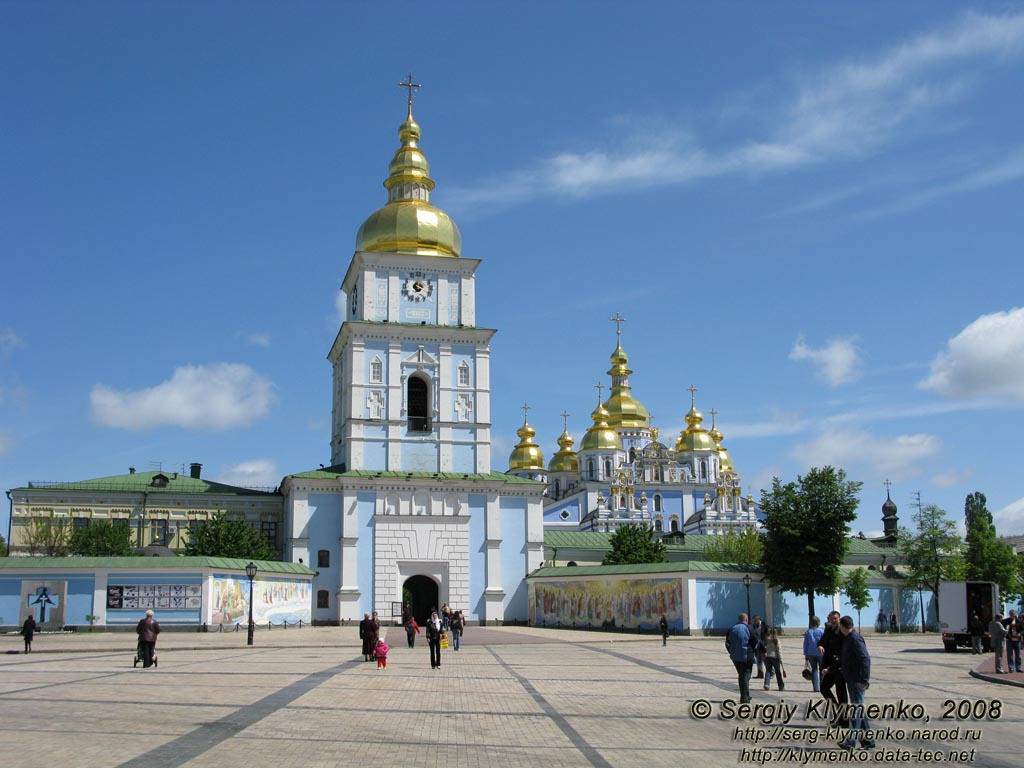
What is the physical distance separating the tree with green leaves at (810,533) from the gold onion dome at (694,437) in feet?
177

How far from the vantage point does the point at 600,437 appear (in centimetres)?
9738

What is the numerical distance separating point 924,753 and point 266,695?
986cm

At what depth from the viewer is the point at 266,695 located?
1681 cm

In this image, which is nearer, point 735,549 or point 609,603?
point 609,603

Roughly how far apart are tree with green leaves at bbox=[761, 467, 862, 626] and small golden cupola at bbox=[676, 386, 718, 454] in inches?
2120

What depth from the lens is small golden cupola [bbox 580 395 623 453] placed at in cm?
9694

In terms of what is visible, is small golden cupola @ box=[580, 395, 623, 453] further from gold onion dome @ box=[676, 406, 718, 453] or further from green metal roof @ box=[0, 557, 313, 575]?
green metal roof @ box=[0, 557, 313, 575]

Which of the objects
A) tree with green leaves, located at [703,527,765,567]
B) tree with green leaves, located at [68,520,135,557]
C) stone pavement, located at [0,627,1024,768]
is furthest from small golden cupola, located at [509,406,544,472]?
stone pavement, located at [0,627,1024,768]

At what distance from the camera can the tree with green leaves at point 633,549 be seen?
194 feet

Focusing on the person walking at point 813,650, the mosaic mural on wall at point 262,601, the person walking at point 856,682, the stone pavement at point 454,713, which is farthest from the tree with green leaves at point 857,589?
the person walking at point 856,682

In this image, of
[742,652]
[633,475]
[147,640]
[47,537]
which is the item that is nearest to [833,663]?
[742,652]

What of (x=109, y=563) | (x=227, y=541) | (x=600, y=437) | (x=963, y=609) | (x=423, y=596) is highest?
(x=600, y=437)

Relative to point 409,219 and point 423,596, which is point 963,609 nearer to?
point 423,596

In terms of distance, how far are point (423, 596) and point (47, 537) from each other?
18.3 meters
